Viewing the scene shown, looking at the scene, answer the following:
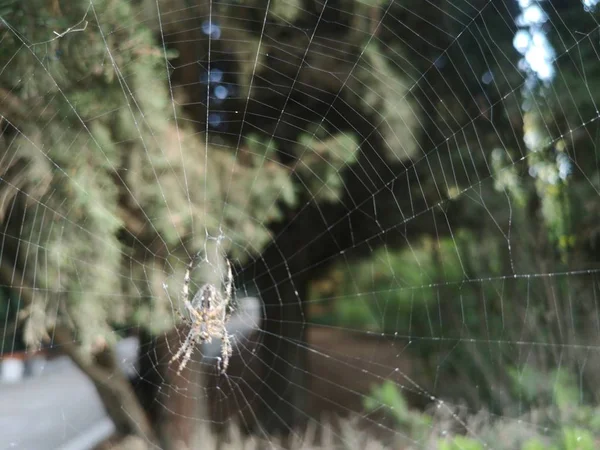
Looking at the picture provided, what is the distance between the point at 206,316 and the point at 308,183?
4.23 ft

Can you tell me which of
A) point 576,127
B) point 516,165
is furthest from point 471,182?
point 576,127

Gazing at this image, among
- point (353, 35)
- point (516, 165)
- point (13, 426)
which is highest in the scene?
point (353, 35)

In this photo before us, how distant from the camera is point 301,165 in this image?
14.4 feet

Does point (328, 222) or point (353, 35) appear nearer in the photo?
point (353, 35)

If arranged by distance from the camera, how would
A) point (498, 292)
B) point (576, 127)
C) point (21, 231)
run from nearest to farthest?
point (21, 231) → point (576, 127) → point (498, 292)

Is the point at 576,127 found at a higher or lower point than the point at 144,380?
higher

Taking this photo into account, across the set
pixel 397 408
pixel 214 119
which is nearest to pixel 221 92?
pixel 214 119

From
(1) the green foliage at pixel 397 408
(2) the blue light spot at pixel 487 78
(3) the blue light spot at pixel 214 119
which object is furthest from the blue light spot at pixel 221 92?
(1) the green foliage at pixel 397 408

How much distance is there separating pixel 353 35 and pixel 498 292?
211 centimetres

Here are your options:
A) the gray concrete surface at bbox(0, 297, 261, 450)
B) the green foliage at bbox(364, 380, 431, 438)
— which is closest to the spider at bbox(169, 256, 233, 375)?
the gray concrete surface at bbox(0, 297, 261, 450)

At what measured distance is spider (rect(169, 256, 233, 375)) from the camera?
3.77 metres

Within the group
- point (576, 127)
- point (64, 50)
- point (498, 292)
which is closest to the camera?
point (64, 50)

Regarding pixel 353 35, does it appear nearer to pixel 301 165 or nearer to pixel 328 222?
pixel 301 165

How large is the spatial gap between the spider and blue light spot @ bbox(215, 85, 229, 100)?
1.13 meters
